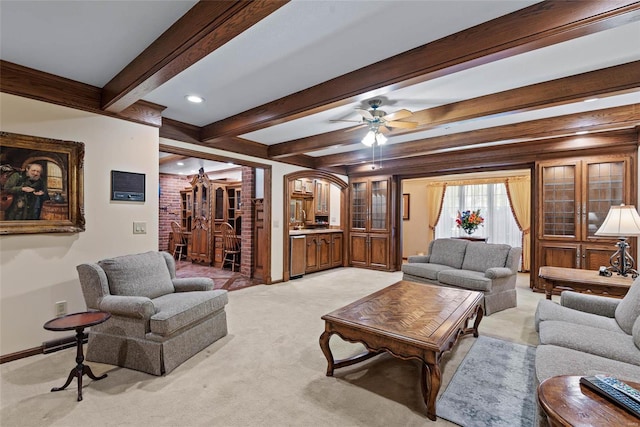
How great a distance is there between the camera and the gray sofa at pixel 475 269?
153 inches

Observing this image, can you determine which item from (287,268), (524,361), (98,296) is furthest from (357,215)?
(98,296)

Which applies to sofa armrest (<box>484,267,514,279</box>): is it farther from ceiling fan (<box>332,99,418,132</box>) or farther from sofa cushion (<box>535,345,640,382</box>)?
ceiling fan (<box>332,99,418,132</box>)

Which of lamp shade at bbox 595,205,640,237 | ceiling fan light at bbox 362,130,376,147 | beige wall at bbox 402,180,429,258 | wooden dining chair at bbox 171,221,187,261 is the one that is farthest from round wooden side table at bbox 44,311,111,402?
beige wall at bbox 402,180,429,258

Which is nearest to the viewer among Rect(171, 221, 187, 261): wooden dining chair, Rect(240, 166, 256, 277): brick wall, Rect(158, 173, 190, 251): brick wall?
Rect(240, 166, 256, 277): brick wall

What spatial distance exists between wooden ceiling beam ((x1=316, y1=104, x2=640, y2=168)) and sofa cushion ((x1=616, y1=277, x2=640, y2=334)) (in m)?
2.28

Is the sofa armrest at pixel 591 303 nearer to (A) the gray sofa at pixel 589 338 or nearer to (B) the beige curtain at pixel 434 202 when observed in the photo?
(A) the gray sofa at pixel 589 338

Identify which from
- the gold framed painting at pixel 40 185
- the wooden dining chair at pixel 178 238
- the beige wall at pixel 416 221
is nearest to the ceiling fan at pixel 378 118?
the gold framed painting at pixel 40 185

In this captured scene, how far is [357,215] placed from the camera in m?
7.36

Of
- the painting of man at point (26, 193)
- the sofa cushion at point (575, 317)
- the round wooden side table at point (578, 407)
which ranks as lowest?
the sofa cushion at point (575, 317)

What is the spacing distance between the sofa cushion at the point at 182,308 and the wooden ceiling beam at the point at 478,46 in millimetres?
2027

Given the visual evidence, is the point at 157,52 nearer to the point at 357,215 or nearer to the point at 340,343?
the point at 340,343

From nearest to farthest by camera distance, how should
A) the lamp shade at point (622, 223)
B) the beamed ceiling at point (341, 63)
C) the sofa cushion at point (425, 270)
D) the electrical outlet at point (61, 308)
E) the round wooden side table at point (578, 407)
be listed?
the round wooden side table at point (578, 407) < the beamed ceiling at point (341, 63) < the electrical outlet at point (61, 308) < the lamp shade at point (622, 223) < the sofa cushion at point (425, 270)

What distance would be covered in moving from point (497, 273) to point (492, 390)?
6.62 ft

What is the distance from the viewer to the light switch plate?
3398 millimetres
